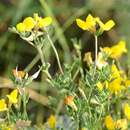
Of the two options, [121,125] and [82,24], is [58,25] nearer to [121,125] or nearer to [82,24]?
[82,24]

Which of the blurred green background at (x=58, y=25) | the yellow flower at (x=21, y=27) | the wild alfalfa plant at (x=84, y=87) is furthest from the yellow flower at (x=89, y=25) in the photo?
the blurred green background at (x=58, y=25)

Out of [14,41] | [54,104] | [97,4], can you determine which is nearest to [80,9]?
[97,4]

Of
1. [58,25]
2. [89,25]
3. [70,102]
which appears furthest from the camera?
[58,25]

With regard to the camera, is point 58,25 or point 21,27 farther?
point 58,25

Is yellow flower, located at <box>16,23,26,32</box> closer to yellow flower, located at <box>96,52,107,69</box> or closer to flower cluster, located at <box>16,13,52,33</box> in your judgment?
flower cluster, located at <box>16,13,52,33</box>

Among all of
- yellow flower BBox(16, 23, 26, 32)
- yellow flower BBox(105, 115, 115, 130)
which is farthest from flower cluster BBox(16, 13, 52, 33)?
yellow flower BBox(105, 115, 115, 130)

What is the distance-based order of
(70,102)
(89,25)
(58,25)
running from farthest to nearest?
(58,25) < (89,25) < (70,102)

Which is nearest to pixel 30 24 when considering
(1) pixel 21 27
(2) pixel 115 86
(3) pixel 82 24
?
(1) pixel 21 27

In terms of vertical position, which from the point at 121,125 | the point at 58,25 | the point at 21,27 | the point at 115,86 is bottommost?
the point at 121,125
